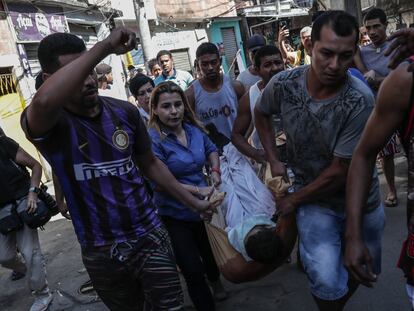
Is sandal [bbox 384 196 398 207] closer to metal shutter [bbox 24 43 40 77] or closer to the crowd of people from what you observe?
the crowd of people

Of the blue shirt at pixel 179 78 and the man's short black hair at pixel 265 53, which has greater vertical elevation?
the man's short black hair at pixel 265 53

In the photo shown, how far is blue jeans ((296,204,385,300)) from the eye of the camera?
7.69 ft

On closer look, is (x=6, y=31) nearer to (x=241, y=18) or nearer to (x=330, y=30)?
(x=330, y=30)

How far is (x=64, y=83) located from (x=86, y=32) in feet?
45.3

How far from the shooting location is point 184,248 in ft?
10.2

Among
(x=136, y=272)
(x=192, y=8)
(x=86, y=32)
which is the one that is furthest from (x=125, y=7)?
(x=136, y=272)

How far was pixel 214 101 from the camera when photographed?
4172 mm

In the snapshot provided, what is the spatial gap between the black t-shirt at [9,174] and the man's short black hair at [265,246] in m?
2.26

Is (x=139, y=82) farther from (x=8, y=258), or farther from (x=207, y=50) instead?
(x=8, y=258)

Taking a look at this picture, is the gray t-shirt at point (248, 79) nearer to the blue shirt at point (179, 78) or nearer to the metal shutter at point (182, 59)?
the blue shirt at point (179, 78)

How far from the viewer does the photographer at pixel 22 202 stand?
3.82m

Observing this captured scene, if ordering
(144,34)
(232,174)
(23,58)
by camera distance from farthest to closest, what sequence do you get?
1. (144,34)
2. (23,58)
3. (232,174)

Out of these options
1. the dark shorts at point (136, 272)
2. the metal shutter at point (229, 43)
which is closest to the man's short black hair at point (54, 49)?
the dark shorts at point (136, 272)

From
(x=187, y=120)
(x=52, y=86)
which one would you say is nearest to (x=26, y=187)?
(x=187, y=120)
